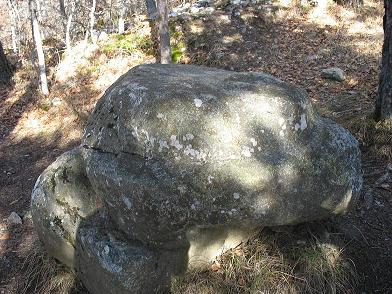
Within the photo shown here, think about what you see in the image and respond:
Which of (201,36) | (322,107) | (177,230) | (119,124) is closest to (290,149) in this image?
(177,230)

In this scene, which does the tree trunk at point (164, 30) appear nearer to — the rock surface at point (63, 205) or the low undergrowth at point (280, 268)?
the rock surface at point (63, 205)

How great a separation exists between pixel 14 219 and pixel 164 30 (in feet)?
18.5

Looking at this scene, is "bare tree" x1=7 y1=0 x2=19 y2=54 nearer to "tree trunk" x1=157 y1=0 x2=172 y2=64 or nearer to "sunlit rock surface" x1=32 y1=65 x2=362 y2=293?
"tree trunk" x1=157 y1=0 x2=172 y2=64

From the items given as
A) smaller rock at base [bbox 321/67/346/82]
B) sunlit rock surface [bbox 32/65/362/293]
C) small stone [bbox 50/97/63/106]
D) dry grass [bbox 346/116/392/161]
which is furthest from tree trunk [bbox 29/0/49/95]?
dry grass [bbox 346/116/392/161]

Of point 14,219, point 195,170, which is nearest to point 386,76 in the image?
point 195,170

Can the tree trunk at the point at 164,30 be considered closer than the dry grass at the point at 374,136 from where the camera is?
No

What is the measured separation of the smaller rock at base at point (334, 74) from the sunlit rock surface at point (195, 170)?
14.3 ft

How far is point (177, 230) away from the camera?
3709 mm

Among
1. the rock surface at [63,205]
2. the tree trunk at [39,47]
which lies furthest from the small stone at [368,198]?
the tree trunk at [39,47]

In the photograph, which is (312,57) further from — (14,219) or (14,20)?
(14,20)

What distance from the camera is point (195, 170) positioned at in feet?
11.5

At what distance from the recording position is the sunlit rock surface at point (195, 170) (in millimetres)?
3523

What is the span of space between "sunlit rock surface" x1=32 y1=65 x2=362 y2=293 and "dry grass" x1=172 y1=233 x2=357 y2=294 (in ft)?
0.57

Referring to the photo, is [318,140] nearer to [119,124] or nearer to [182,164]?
[182,164]
